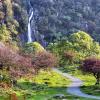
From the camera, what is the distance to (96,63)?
305 ft

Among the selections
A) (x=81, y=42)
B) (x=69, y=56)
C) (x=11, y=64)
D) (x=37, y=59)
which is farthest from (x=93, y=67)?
(x=81, y=42)

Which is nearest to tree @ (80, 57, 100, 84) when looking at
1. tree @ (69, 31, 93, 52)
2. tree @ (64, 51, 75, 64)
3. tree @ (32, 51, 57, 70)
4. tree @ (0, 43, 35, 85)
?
tree @ (32, 51, 57, 70)

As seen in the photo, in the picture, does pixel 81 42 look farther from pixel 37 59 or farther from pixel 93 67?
pixel 93 67

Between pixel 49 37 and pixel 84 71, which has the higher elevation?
pixel 49 37

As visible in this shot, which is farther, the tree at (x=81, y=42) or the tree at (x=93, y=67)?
the tree at (x=81, y=42)

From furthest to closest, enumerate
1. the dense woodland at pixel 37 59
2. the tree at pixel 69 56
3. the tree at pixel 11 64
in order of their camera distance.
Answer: the tree at pixel 69 56
the dense woodland at pixel 37 59
the tree at pixel 11 64

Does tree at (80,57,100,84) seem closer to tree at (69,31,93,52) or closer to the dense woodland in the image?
the dense woodland

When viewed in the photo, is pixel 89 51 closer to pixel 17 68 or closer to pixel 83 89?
pixel 83 89

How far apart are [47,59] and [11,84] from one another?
33.9 metres

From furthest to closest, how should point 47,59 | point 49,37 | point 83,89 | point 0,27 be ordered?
point 49,37 < point 0,27 < point 47,59 < point 83,89

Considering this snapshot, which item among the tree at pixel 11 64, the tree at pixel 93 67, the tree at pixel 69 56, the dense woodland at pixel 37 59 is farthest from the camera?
the tree at pixel 69 56

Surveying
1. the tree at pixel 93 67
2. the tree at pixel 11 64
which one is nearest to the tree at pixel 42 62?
the tree at pixel 93 67

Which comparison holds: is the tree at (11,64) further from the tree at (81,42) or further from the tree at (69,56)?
the tree at (81,42)

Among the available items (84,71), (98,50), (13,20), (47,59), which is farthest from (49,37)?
(84,71)
